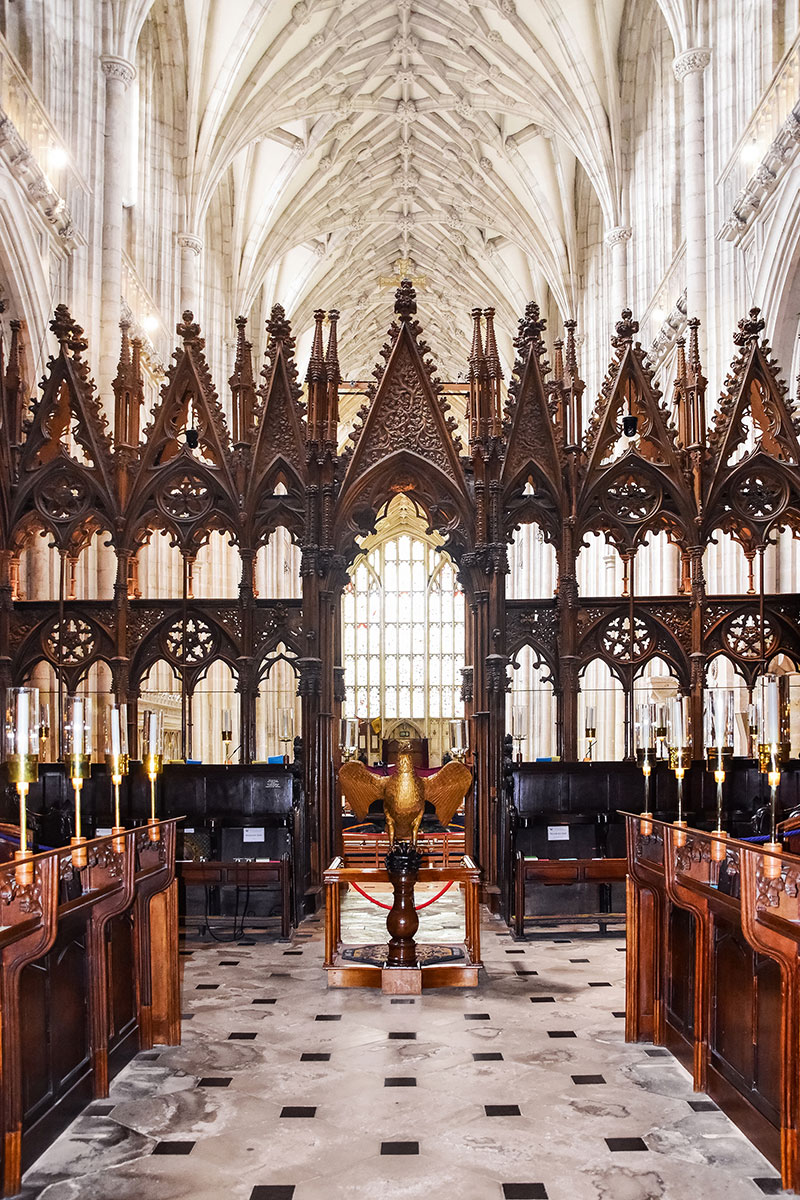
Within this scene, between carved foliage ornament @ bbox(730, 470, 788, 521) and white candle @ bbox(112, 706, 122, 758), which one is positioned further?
carved foliage ornament @ bbox(730, 470, 788, 521)

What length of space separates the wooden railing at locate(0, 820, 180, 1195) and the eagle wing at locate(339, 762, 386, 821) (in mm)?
1639

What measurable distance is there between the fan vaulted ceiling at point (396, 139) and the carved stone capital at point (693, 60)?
1.15ft

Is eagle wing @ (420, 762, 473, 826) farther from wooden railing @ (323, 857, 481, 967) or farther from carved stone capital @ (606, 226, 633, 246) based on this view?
carved stone capital @ (606, 226, 633, 246)

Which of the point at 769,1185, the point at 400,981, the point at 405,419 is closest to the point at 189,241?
the point at 405,419

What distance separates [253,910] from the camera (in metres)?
11.0

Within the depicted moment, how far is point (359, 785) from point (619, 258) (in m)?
16.5

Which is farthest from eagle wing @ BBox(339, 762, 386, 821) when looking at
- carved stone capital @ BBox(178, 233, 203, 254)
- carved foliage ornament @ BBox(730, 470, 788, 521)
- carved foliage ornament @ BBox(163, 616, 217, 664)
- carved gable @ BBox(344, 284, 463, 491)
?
carved stone capital @ BBox(178, 233, 203, 254)

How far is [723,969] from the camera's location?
5246mm

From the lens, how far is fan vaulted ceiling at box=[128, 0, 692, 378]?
69.7 ft

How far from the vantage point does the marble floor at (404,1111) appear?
4434 millimetres

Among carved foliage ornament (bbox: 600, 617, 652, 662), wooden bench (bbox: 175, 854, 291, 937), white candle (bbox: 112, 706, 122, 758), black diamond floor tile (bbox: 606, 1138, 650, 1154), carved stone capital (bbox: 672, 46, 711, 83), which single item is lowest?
black diamond floor tile (bbox: 606, 1138, 650, 1154)

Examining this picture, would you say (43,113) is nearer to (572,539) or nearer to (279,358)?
(279,358)

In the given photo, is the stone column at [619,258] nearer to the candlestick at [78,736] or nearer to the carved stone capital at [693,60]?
the carved stone capital at [693,60]

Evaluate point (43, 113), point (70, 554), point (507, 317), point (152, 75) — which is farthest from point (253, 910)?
point (507, 317)
